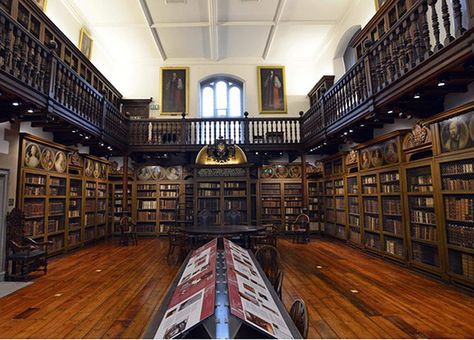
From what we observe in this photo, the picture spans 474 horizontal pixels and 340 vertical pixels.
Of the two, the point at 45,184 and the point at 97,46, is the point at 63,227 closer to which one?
the point at 45,184

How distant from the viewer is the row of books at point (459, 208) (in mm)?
3832

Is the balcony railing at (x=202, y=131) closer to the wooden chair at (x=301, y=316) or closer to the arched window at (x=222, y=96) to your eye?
the arched window at (x=222, y=96)

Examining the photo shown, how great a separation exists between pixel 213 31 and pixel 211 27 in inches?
9.4

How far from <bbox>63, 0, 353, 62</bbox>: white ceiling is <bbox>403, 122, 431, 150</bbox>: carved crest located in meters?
5.35

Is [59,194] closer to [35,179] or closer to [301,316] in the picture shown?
[35,179]

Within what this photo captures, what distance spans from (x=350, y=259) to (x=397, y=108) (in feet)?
11.0

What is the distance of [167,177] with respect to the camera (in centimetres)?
966

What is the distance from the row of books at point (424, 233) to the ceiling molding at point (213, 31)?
25.3 ft

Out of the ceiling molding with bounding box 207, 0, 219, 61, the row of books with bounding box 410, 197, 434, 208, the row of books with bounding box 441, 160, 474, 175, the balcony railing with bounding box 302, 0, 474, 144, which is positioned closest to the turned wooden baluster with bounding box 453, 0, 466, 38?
the balcony railing with bounding box 302, 0, 474, 144

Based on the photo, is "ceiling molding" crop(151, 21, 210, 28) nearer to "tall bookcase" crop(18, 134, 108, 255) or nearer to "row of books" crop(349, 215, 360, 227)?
"tall bookcase" crop(18, 134, 108, 255)

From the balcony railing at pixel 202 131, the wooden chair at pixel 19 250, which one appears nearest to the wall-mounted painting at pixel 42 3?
the balcony railing at pixel 202 131

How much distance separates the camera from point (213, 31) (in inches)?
365

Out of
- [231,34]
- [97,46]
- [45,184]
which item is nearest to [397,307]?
[45,184]

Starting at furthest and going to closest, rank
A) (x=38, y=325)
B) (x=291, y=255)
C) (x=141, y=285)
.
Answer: (x=291, y=255) < (x=141, y=285) < (x=38, y=325)
